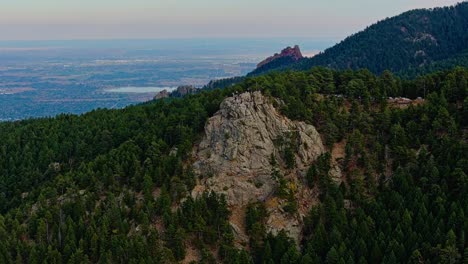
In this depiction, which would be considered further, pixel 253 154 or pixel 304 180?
pixel 253 154

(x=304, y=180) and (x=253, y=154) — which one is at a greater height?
(x=253, y=154)

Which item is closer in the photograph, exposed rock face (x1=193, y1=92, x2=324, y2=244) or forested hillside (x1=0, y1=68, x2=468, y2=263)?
forested hillside (x1=0, y1=68, x2=468, y2=263)

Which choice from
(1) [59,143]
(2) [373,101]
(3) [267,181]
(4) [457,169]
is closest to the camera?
(4) [457,169]

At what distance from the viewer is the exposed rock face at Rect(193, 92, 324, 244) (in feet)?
209

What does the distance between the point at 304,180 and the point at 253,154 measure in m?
7.11

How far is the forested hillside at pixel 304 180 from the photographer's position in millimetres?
56531

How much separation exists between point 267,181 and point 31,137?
1852 inches

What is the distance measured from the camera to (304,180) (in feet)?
217

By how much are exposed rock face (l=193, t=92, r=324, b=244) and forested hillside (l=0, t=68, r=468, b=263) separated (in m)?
1.60

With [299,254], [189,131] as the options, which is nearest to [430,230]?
[299,254]

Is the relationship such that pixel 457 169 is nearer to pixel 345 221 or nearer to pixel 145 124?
pixel 345 221

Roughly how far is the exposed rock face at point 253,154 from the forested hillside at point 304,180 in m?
1.60

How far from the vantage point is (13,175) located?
260 ft

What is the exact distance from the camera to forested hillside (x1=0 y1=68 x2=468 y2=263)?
56531 millimetres
